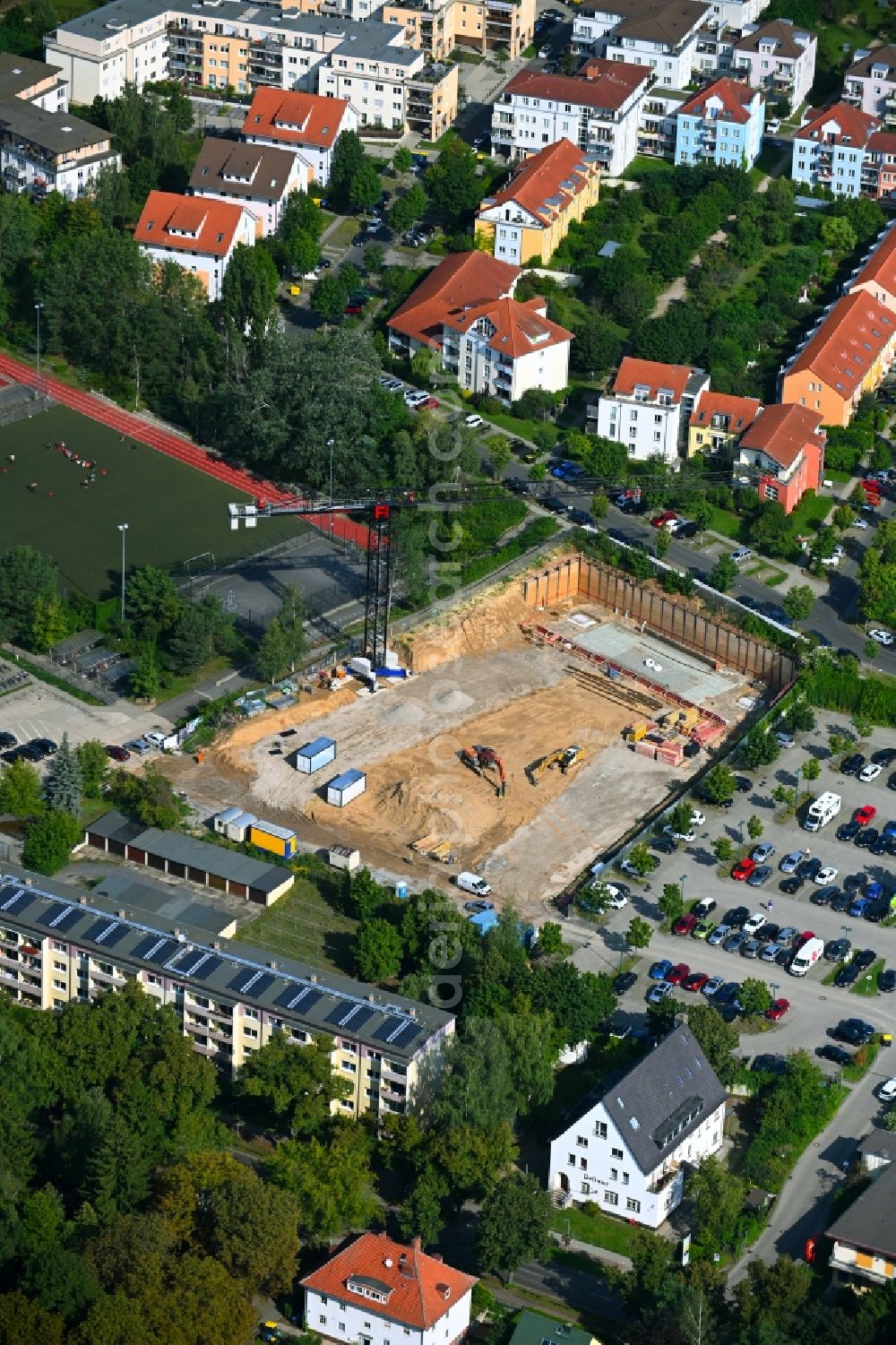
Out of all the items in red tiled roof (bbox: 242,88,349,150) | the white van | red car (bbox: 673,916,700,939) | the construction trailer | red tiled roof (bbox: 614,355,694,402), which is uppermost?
red tiled roof (bbox: 242,88,349,150)

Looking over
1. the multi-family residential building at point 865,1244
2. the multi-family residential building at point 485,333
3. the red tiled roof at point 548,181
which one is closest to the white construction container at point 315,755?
the multi-family residential building at point 485,333

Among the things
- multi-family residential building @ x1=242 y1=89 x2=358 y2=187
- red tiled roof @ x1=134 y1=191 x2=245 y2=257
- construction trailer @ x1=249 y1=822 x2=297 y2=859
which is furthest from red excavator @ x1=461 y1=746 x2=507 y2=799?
multi-family residential building @ x1=242 y1=89 x2=358 y2=187

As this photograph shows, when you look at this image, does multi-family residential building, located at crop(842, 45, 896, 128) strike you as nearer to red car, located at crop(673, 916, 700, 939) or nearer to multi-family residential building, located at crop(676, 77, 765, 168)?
multi-family residential building, located at crop(676, 77, 765, 168)

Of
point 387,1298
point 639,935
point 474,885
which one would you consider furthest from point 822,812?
point 387,1298

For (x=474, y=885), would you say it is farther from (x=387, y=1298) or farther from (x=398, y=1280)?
(x=387, y=1298)

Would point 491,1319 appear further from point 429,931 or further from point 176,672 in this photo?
point 176,672

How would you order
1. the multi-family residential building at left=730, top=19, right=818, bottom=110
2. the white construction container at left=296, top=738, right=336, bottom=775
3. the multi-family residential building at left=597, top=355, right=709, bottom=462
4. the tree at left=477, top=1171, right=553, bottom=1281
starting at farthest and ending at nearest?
the multi-family residential building at left=730, top=19, right=818, bottom=110
the multi-family residential building at left=597, top=355, right=709, bottom=462
the white construction container at left=296, top=738, right=336, bottom=775
the tree at left=477, top=1171, right=553, bottom=1281
